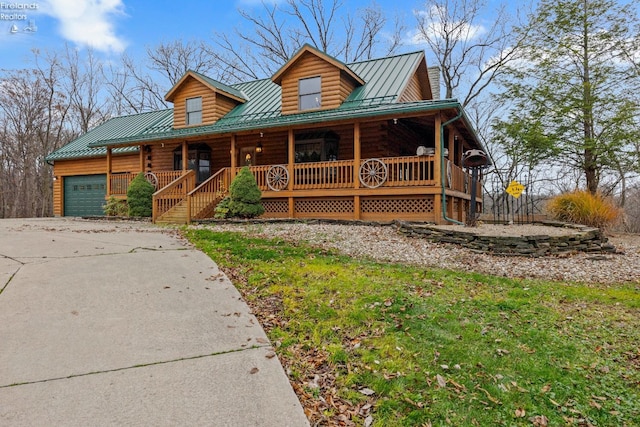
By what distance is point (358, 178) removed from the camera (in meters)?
11.4

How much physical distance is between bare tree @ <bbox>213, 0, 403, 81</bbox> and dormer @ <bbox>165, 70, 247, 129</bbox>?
36.3 ft

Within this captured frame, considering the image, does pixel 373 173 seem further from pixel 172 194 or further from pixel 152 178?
pixel 152 178

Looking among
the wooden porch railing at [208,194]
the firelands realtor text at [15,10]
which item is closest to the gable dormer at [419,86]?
the wooden porch railing at [208,194]

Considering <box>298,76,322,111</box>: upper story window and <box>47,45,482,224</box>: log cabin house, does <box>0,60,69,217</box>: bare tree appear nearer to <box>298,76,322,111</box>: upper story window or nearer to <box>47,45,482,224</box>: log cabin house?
<box>47,45,482,224</box>: log cabin house

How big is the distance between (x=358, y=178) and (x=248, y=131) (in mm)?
4482

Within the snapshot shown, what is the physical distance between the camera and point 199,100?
15.9 m

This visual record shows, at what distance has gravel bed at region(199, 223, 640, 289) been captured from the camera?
617cm

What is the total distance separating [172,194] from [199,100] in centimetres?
488

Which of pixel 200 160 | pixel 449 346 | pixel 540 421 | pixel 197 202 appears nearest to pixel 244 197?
pixel 197 202

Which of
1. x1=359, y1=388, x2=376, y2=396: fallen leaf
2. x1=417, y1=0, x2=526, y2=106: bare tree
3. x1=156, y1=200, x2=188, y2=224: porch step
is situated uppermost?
x1=417, y1=0, x2=526, y2=106: bare tree

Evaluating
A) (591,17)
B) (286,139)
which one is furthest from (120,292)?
(591,17)

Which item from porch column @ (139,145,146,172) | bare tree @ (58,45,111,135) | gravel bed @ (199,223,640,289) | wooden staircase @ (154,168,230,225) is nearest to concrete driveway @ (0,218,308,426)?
gravel bed @ (199,223,640,289)

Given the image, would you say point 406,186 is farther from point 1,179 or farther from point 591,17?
point 1,179

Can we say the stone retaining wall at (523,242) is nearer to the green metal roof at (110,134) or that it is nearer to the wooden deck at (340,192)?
the wooden deck at (340,192)
